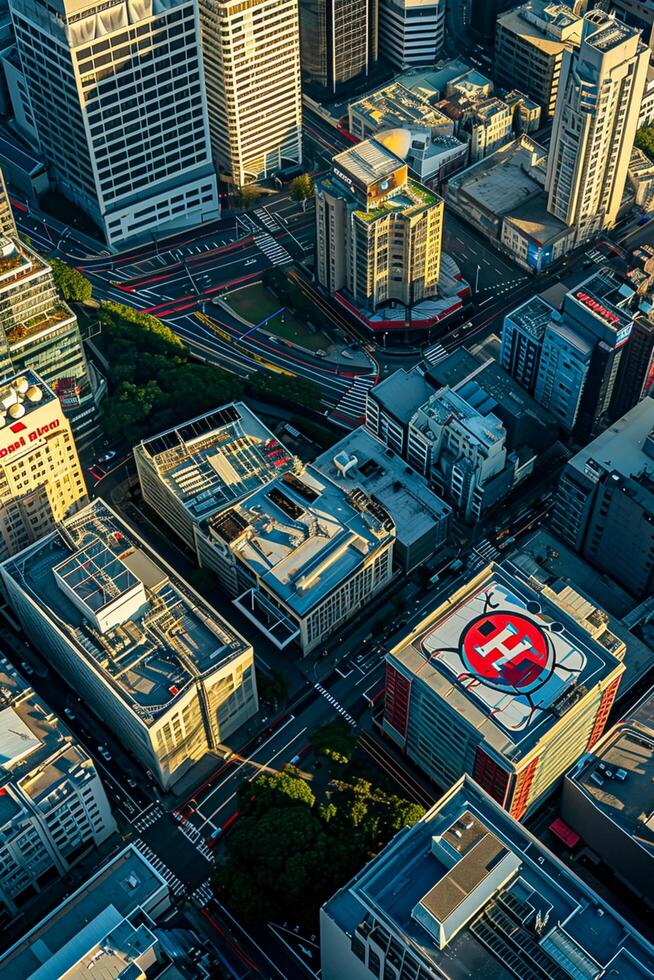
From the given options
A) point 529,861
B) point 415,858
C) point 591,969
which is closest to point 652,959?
point 591,969

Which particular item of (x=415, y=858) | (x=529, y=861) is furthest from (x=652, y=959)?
(x=415, y=858)

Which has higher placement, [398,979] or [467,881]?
[467,881]

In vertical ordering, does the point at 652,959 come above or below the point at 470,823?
below

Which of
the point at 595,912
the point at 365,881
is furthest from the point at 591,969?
the point at 365,881

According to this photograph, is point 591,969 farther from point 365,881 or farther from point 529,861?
point 365,881

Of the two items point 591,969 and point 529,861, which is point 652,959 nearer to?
point 591,969

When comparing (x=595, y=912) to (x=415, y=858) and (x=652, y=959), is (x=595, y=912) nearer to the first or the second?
(x=652, y=959)
